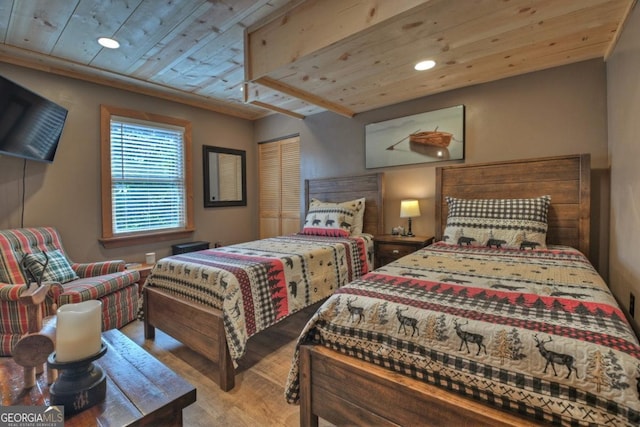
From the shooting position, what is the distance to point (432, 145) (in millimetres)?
3320

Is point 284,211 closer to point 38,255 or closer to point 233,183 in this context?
point 233,183

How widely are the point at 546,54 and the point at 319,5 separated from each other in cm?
192

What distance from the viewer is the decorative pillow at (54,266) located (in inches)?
96.3

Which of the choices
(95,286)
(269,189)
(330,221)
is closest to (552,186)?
(330,221)

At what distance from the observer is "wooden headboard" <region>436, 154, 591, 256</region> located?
247 centimetres

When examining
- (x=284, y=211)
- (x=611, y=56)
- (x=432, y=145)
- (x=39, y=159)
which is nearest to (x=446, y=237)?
(x=432, y=145)

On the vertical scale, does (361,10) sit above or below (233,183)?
above

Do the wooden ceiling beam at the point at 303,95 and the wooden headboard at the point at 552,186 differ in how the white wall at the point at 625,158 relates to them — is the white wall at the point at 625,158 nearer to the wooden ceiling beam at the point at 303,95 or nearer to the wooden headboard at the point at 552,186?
the wooden headboard at the point at 552,186

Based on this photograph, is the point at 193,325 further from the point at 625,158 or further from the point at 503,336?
the point at 625,158

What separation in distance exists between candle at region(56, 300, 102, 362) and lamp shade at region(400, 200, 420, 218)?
287 centimetres

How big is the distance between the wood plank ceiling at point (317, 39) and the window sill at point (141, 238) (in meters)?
1.81

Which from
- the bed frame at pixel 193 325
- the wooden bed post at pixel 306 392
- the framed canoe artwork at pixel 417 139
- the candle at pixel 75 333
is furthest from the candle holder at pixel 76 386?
the framed canoe artwork at pixel 417 139

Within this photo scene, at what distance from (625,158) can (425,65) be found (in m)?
1.56

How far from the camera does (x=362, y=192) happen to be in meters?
3.85
